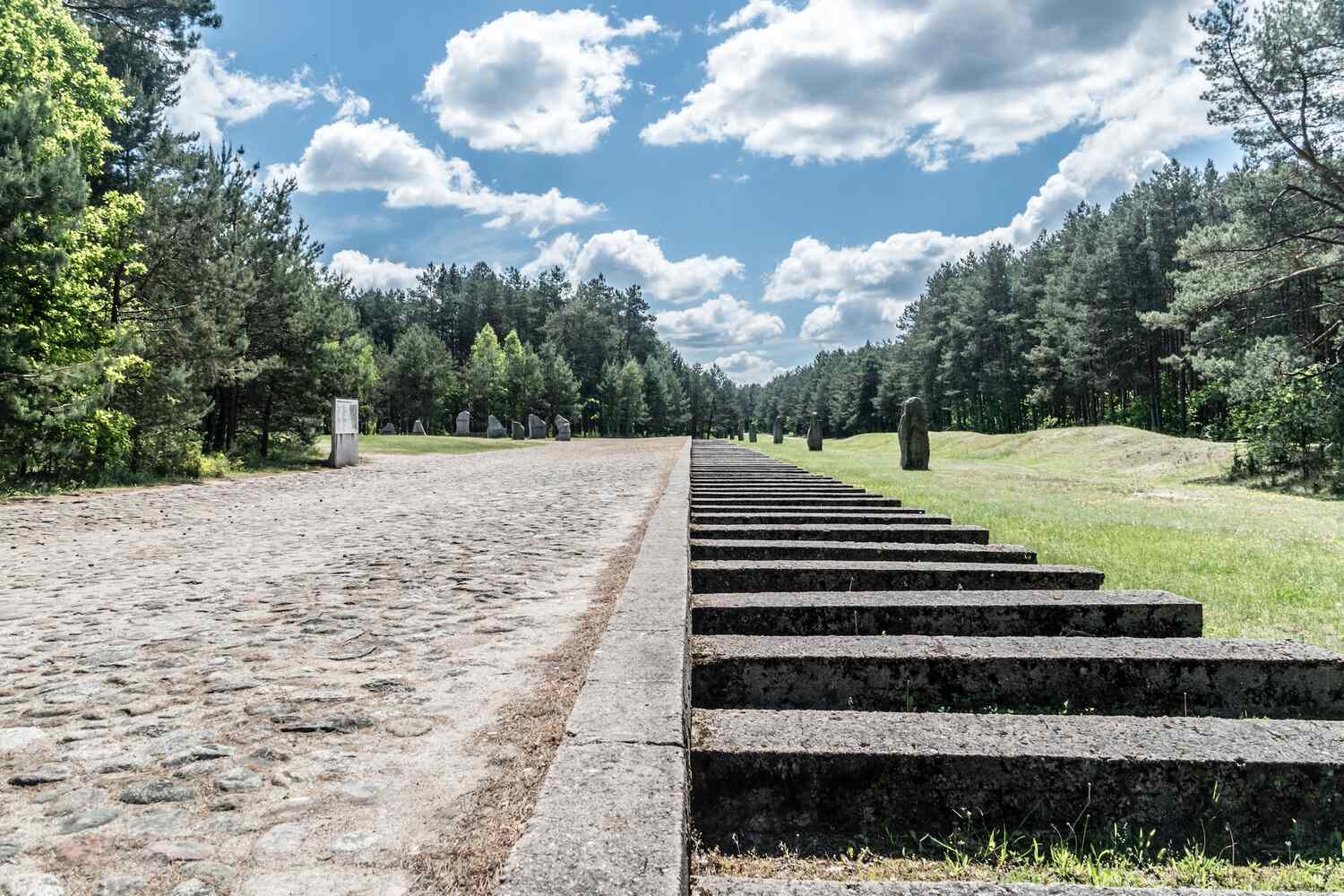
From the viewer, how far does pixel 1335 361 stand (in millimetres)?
18891

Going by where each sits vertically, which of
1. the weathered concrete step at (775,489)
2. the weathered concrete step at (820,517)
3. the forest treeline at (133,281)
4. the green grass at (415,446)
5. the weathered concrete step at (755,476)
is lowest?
the weathered concrete step at (820,517)

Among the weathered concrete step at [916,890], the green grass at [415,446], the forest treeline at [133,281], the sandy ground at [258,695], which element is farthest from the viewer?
the green grass at [415,446]

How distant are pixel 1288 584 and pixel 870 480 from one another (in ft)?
29.8

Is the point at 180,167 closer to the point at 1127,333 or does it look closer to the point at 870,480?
the point at 870,480

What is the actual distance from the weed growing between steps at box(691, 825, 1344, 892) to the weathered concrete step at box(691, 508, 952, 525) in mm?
4606

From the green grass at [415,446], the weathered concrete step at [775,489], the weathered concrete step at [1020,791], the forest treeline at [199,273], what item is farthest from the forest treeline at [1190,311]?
the green grass at [415,446]

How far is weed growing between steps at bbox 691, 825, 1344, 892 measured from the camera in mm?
1852

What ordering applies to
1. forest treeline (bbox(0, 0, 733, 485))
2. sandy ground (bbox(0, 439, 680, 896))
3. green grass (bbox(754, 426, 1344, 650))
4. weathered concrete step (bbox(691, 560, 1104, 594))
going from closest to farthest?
sandy ground (bbox(0, 439, 680, 896)), weathered concrete step (bbox(691, 560, 1104, 594)), green grass (bbox(754, 426, 1344, 650)), forest treeline (bbox(0, 0, 733, 485))

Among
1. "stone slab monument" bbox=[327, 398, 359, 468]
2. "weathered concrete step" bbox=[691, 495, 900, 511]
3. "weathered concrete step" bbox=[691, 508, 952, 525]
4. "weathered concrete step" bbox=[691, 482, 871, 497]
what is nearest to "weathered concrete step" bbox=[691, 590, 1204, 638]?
"weathered concrete step" bbox=[691, 508, 952, 525]

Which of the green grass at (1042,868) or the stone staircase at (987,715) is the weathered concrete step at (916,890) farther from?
the green grass at (1042,868)

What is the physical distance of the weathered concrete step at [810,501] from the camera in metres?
8.04

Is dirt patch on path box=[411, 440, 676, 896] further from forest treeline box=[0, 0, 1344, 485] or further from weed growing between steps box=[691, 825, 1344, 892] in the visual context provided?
forest treeline box=[0, 0, 1344, 485]

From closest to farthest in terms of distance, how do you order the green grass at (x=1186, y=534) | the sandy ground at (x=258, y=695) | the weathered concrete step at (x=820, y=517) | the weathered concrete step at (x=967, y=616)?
1. the sandy ground at (x=258, y=695)
2. the weathered concrete step at (x=967, y=616)
3. the green grass at (x=1186, y=534)
4. the weathered concrete step at (x=820, y=517)

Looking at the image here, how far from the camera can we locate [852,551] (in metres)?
5.11
